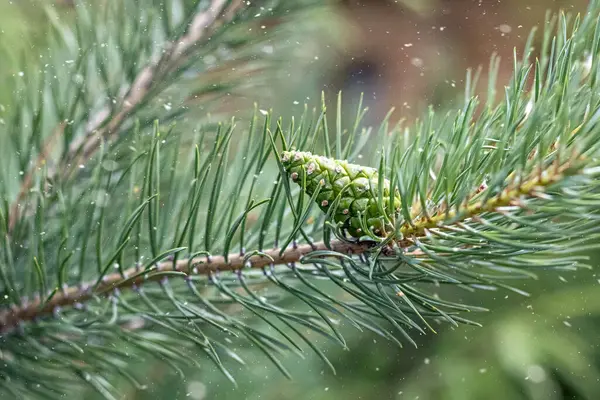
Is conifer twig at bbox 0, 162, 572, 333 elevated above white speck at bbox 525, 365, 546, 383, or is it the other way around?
conifer twig at bbox 0, 162, 572, 333

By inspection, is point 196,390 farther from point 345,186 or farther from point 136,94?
point 345,186

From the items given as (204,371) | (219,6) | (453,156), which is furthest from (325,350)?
(453,156)

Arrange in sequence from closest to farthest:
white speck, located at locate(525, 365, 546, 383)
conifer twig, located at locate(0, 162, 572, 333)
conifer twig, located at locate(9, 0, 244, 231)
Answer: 1. conifer twig, located at locate(0, 162, 572, 333)
2. conifer twig, located at locate(9, 0, 244, 231)
3. white speck, located at locate(525, 365, 546, 383)

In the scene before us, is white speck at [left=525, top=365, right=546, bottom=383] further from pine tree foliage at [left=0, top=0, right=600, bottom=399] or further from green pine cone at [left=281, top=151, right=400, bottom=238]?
green pine cone at [left=281, top=151, right=400, bottom=238]

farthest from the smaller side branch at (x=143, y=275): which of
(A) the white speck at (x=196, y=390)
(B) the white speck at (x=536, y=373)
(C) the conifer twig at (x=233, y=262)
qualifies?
(B) the white speck at (x=536, y=373)

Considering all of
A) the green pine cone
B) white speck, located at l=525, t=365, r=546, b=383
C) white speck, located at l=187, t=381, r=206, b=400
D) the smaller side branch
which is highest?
the green pine cone

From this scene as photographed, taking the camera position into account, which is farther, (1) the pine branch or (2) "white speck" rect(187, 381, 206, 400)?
(2) "white speck" rect(187, 381, 206, 400)

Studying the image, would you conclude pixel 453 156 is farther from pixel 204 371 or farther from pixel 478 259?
pixel 204 371

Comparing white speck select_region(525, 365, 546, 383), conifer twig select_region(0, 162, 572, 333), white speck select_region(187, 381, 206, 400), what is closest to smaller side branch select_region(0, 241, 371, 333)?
conifer twig select_region(0, 162, 572, 333)

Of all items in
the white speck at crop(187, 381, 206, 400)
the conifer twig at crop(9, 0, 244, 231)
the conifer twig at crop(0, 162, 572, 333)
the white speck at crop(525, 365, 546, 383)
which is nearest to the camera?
the conifer twig at crop(0, 162, 572, 333)
